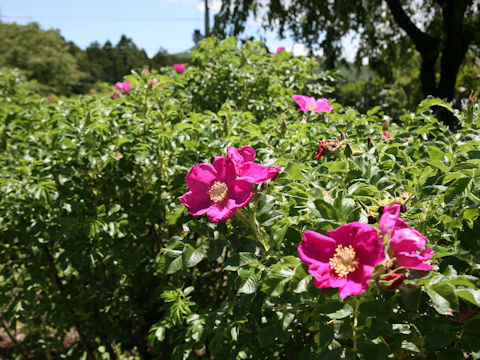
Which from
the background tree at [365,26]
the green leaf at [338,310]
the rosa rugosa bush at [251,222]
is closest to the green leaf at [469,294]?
the rosa rugosa bush at [251,222]

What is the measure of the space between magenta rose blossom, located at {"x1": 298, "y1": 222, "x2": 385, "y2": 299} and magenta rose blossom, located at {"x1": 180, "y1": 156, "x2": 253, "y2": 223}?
21 cm

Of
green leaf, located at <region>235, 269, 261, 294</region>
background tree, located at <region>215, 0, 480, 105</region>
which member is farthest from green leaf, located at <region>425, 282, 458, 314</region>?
background tree, located at <region>215, 0, 480, 105</region>

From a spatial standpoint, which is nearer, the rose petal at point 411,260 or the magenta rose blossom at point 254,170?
the rose petal at point 411,260

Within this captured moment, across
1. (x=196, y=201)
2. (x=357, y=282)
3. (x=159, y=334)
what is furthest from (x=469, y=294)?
(x=159, y=334)

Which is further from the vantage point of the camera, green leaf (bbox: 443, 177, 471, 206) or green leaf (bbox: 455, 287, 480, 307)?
green leaf (bbox: 443, 177, 471, 206)

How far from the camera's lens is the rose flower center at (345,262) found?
0.75 meters

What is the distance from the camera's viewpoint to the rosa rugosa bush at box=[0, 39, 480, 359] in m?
0.79

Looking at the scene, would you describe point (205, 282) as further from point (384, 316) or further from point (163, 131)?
point (384, 316)

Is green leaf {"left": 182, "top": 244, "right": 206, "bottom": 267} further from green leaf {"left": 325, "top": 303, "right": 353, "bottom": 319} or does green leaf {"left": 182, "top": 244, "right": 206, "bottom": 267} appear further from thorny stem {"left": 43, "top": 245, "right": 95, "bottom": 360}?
thorny stem {"left": 43, "top": 245, "right": 95, "bottom": 360}

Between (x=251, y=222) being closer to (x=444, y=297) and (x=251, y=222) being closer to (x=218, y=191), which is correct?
(x=218, y=191)

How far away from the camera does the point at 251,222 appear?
0.99 m

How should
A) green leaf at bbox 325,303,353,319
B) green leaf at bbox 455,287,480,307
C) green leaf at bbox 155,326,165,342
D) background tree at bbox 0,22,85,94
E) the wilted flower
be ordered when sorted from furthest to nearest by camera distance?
background tree at bbox 0,22,85,94 → green leaf at bbox 155,326,165,342 → the wilted flower → green leaf at bbox 325,303,353,319 → green leaf at bbox 455,287,480,307

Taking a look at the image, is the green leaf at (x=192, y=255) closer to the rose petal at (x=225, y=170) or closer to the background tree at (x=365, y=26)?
the rose petal at (x=225, y=170)

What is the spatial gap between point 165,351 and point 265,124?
1.59 m
